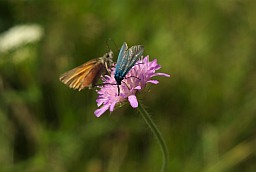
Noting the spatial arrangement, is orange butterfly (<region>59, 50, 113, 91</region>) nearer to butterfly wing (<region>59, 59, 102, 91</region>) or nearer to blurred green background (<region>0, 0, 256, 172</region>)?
butterfly wing (<region>59, 59, 102, 91</region>)

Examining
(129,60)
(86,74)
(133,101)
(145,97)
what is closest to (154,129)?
(133,101)

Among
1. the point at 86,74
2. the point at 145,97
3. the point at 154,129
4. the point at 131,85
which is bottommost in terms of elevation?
the point at 154,129

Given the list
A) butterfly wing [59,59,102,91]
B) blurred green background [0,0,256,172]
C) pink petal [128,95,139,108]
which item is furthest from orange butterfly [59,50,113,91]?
blurred green background [0,0,256,172]

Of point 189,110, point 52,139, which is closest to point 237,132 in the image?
point 189,110

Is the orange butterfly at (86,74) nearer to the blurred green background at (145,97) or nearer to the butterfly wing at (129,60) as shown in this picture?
the butterfly wing at (129,60)

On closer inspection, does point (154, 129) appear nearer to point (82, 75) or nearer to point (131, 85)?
point (131, 85)

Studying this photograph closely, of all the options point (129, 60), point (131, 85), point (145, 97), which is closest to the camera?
point (129, 60)
